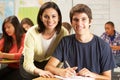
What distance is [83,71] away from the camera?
1791 millimetres

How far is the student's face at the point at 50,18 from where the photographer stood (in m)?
2.23

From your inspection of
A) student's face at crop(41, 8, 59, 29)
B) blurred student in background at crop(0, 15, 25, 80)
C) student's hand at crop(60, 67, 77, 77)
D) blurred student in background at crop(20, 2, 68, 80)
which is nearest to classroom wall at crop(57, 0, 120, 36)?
blurred student in background at crop(0, 15, 25, 80)

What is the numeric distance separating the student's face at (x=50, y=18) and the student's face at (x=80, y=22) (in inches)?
12.1

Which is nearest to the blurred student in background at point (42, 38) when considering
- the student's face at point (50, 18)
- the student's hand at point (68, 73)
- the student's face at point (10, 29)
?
the student's face at point (50, 18)

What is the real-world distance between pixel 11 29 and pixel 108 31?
2.41 m

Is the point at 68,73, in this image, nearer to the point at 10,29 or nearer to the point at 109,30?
the point at 10,29

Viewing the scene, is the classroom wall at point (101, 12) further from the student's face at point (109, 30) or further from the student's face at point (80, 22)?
the student's face at point (80, 22)

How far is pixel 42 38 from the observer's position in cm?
232

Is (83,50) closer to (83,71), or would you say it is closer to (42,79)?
(83,71)

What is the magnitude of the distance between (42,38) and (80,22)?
1.69 ft

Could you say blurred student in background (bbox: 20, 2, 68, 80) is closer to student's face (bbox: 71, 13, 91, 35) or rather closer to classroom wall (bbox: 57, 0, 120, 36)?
student's face (bbox: 71, 13, 91, 35)

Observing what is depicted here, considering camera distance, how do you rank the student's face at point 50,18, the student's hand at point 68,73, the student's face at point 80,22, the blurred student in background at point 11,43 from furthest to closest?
the blurred student in background at point 11,43
the student's face at point 50,18
the student's face at point 80,22
the student's hand at point 68,73

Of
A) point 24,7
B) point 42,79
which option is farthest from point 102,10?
point 42,79

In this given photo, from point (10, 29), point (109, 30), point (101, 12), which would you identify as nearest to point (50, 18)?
point (10, 29)
